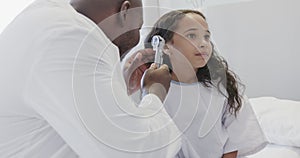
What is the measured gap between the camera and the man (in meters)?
0.65

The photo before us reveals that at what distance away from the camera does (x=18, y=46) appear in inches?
27.2

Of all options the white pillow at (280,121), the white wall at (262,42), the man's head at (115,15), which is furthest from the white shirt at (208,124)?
the white wall at (262,42)

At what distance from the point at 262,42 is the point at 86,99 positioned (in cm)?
159

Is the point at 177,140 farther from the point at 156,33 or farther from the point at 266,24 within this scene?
the point at 266,24

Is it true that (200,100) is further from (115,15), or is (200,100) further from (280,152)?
(280,152)

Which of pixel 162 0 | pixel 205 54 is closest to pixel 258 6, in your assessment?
pixel 162 0

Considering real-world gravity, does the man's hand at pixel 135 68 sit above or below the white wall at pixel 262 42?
above

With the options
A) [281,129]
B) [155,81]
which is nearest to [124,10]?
[155,81]

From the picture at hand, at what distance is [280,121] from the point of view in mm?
1663

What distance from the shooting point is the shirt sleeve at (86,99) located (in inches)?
25.4

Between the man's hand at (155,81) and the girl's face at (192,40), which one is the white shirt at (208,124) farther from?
the man's hand at (155,81)

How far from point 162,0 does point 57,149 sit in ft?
4.25

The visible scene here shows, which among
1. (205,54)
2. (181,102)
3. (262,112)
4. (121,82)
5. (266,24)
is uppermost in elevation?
(121,82)

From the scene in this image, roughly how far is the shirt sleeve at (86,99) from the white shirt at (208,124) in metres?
0.41
